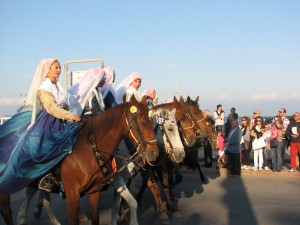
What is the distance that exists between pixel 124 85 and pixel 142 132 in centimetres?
281

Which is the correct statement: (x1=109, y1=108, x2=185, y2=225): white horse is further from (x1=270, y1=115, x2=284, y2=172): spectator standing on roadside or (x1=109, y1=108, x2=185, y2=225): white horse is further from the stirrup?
(x1=270, y1=115, x2=284, y2=172): spectator standing on roadside

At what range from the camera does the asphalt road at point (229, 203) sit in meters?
7.23

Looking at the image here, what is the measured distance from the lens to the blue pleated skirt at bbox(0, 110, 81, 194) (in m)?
5.16

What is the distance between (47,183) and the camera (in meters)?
5.47

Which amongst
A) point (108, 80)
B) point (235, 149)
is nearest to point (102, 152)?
point (108, 80)

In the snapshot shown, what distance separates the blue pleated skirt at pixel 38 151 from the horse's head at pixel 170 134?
1714mm

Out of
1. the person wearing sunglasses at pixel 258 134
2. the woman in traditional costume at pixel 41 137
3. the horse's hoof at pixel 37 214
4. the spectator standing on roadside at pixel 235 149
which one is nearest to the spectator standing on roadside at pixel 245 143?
the person wearing sunglasses at pixel 258 134

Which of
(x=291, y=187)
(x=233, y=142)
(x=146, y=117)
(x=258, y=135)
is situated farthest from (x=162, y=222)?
(x=258, y=135)

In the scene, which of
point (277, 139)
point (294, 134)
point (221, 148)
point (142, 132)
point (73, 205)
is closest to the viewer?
point (73, 205)

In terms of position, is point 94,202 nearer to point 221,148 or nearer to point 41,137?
point 41,137

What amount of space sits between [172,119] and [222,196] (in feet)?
12.5

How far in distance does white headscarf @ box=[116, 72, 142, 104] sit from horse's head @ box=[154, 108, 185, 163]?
3.93ft

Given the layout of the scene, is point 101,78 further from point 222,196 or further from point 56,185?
point 222,196

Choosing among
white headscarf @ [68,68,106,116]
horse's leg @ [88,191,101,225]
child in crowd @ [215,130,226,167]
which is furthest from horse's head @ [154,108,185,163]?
child in crowd @ [215,130,226,167]
